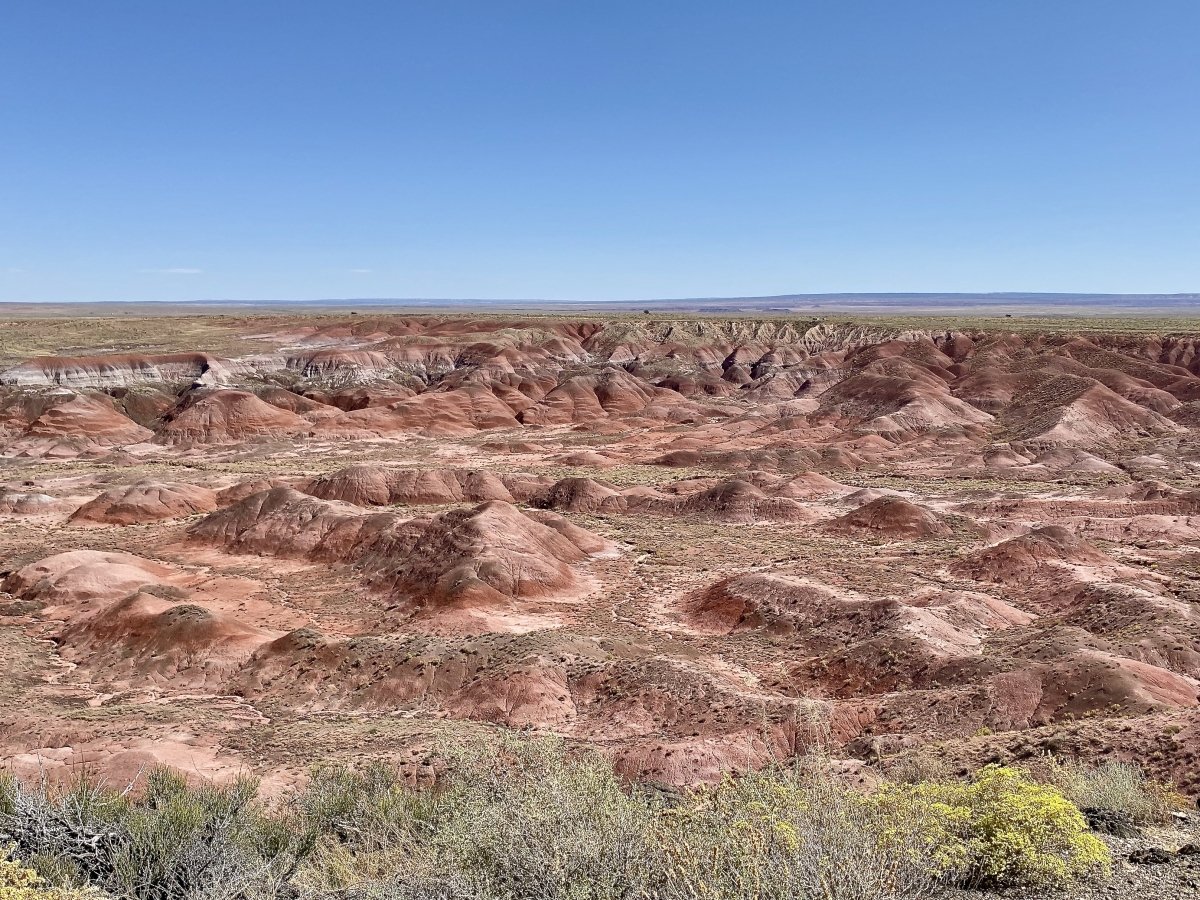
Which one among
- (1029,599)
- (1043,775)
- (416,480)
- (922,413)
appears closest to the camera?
(1043,775)

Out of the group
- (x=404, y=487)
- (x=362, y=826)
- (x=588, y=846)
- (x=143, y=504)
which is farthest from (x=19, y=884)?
(x=143, y=504)

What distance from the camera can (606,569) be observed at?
41.8 metres

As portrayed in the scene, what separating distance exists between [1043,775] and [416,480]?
155 ft

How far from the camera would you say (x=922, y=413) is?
8600 centimetres

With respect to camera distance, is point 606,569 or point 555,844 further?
point 606,569

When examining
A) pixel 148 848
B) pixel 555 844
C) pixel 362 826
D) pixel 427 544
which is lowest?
pixel 427 544

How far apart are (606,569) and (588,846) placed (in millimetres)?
32908

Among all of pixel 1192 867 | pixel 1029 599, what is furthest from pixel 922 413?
pixel 1192 867

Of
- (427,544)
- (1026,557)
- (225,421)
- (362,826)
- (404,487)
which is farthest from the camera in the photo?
(225,421)

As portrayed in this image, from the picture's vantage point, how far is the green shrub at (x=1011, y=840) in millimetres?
9539

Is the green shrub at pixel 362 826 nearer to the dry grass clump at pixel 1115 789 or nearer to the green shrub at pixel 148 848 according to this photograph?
the green shrub at pixel 148 848

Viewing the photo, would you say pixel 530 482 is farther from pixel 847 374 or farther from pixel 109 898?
pixel 847 374

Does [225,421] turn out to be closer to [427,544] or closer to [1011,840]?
[427,544]

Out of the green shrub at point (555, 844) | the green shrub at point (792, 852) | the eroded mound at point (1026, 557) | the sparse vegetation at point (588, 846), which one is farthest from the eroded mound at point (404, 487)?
the green shrub at point (792, 852)
